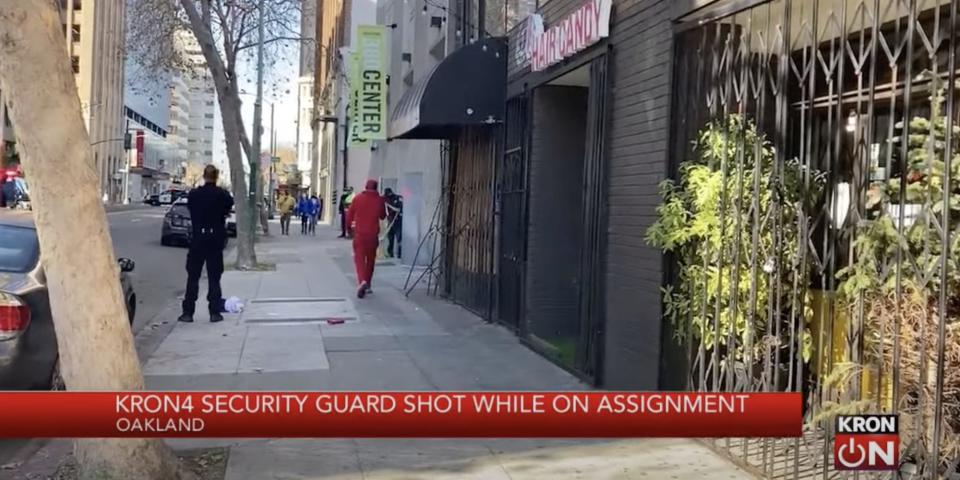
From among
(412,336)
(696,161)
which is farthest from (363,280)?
(696,161)

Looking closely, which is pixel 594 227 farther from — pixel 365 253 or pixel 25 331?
pixel 365 253

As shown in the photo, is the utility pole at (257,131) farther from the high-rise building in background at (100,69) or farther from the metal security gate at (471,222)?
the high-rise building in background at (100,69)

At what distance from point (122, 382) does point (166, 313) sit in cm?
869

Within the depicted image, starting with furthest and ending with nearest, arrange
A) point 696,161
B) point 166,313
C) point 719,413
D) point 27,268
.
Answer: point 166,313, point 27,268, point 696,161, point 719,413

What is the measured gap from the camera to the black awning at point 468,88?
11.5 meters

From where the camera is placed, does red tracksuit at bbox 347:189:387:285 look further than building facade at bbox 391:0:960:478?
Yes

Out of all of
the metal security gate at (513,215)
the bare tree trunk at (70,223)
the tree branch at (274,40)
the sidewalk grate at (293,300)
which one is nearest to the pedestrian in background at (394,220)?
the tree branch at (274,40)

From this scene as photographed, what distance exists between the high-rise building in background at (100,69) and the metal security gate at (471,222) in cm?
6514

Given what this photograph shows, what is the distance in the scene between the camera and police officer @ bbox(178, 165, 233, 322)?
37.7 feet

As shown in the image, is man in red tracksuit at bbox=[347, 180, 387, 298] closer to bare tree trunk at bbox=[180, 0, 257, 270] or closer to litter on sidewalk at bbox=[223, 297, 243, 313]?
litter on sidewalk at bbox=[223, 297, 243, 313]

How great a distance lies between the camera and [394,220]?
22.4 meters

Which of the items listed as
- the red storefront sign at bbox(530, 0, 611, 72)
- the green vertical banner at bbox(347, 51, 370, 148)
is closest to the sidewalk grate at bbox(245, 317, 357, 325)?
the red storefront sign at bbox(530, 0, 611, 72)

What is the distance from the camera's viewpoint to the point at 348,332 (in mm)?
11039

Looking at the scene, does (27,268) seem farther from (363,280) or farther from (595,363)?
(363,280)
